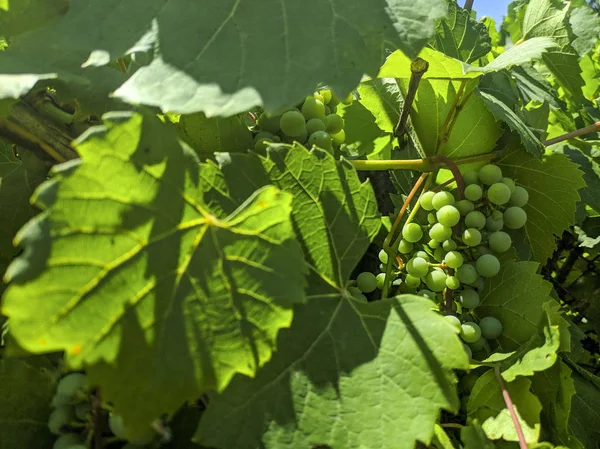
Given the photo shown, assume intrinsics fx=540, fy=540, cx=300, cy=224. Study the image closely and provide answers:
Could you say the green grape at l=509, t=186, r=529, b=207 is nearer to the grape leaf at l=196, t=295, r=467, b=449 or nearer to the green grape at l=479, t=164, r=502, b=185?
the green grape at l=479, t=164, r=502, b=185

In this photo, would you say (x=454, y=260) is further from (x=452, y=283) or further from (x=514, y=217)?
(x=514, y=217)

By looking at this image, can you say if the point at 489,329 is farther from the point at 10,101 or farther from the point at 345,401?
the point at 10,101

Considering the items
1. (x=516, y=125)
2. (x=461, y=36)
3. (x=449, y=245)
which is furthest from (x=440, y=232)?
(x=461, y=36)

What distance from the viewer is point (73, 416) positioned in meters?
0.69

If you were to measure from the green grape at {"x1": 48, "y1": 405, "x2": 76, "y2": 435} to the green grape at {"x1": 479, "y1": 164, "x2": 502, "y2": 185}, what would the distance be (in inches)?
32.8

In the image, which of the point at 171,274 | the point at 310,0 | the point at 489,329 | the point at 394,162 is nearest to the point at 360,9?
the point at 310,0

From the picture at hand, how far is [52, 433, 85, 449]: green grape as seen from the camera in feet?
2.17

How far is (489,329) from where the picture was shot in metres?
0.98

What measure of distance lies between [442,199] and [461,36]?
0.44m

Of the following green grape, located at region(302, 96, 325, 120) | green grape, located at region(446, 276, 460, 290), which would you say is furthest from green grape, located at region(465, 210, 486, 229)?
green grape, located at region(302, 96, 325, 120)

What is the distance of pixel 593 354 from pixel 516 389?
1.00m

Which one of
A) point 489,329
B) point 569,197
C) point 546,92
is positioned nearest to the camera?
point 489,329

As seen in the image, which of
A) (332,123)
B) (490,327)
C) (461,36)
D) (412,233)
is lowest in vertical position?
(490,327)

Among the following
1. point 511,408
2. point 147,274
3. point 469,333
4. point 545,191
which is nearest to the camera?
point 147,274
